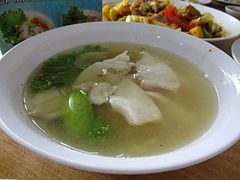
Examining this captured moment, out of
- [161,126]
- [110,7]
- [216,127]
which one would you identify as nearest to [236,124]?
[216,127]

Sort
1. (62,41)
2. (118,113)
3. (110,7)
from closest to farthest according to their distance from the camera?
(118,113)
(62,41)
(110,7)

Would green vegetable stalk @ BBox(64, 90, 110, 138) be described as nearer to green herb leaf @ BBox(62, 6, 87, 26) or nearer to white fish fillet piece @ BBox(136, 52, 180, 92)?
white fish fillet piece @ BBox(136, 52, 180, 92)

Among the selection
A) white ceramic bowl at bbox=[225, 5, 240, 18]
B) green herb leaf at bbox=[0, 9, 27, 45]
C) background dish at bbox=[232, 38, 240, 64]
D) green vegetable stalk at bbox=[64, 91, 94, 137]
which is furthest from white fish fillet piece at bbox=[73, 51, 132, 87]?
white ceramic bowl at bbox=[225, 5, 240, 18]

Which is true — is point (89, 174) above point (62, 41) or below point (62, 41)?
below

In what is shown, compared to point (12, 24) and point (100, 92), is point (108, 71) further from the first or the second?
point (12, 24)

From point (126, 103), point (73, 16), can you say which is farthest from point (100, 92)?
point (73, 16)

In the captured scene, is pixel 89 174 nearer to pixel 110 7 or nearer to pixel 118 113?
pixel 118 113

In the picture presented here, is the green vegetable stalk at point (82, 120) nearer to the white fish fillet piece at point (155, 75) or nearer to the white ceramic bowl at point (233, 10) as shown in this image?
the white fish fillet piece at point (155, 75)

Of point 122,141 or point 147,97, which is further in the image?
point 147,97
